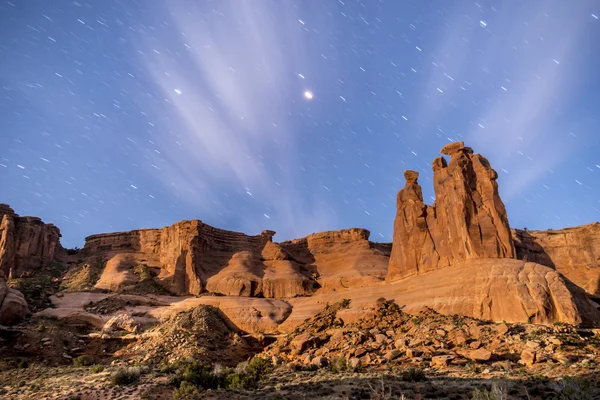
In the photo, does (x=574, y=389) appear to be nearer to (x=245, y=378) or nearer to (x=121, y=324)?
(x=245, y=378)

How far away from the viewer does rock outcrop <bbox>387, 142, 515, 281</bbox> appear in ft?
142

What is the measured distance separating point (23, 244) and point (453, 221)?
66.5m

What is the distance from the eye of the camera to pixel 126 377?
24.9 metres

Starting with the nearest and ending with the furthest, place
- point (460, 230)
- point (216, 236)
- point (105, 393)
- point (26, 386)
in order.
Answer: point (105, 393)
point (26, 386)
point (460, 230)
point (216, 236)

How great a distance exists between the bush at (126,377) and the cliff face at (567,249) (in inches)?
2489

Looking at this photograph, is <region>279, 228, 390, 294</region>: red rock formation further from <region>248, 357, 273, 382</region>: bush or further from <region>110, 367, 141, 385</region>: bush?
<region>110, 367, 141, 385</region>: bush

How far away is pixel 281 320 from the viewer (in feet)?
169

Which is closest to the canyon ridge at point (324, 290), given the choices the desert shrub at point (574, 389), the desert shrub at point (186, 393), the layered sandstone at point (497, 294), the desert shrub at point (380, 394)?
the layered sandstone at point (497, 294)

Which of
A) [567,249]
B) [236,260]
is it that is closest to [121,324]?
[236,260]

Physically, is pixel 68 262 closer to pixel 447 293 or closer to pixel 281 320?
pixel 281 320

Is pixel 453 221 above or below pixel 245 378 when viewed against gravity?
above

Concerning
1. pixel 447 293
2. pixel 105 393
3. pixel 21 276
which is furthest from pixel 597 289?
pixel 21 276

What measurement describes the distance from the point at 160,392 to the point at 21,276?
5381 cm

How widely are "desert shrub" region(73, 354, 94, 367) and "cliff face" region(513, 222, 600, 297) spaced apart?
63047mm
